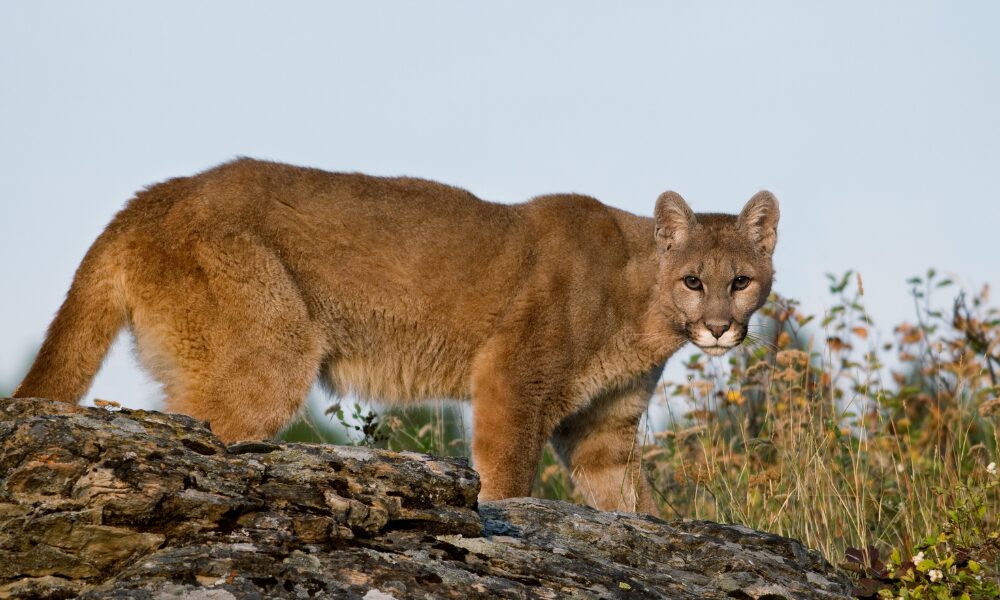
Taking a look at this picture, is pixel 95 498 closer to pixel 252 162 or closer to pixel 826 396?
pixel 252 162

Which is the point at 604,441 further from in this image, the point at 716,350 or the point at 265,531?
the point at 265,531

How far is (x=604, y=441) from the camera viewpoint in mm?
7035

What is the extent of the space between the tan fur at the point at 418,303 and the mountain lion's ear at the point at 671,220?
0.01 metres

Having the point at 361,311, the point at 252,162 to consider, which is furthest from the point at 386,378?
the point at 252,162

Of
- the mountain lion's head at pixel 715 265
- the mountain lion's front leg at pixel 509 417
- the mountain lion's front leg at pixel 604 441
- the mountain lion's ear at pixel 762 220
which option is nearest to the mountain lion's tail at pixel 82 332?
the mountain lion's front leg at pixel 509 417

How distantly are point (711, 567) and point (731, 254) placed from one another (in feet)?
11.0

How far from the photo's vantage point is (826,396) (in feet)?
27.0

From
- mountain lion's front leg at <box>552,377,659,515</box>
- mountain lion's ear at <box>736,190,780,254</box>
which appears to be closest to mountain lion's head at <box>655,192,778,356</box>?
mountain lion's ear at <box>736,190,780,254</box>

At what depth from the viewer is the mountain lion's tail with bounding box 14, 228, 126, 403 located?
536cm

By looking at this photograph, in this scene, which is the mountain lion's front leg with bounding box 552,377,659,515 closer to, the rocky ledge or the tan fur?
the tan fur

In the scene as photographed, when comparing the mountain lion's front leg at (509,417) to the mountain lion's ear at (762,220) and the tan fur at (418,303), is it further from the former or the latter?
the mountain lion's ear at (762,220)

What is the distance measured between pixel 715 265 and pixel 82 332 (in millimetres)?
3668

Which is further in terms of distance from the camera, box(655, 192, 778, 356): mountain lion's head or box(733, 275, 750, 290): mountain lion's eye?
box(733, 275, 750, 290): mountain lion's eye

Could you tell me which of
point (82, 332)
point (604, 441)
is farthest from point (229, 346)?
point (604, 441)
